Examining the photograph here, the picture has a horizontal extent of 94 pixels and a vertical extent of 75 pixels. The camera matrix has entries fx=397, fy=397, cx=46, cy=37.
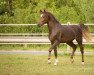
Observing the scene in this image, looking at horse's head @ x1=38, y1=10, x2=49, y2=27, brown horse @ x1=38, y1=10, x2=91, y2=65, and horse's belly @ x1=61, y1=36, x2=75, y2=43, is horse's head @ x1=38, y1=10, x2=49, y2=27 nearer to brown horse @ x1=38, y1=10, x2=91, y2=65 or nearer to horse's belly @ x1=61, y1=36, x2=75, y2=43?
brown horse @ x1=38, y1=10, x2=91, y2=65

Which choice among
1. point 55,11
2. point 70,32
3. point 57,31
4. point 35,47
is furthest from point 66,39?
point 55,11

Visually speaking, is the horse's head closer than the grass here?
Yes

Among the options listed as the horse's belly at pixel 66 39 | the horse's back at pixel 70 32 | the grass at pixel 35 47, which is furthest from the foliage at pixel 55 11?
the horse's belly at pixel 66 39

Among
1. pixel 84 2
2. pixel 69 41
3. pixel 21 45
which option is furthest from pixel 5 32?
pixel 69 41

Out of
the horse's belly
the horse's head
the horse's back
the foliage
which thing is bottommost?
the foliage

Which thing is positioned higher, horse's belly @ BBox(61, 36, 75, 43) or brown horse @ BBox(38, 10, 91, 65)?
brown horse @ BBox(38, 10, 91, 65)

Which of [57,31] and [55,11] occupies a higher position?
[57,31]

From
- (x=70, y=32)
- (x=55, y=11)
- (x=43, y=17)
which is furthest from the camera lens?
(x=55, y=11)

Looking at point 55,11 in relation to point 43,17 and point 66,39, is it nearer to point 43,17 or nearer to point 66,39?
point 66,39

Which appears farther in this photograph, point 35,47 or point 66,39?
point 35,47

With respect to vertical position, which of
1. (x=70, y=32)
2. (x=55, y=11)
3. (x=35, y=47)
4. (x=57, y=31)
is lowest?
(x=35, y=47)

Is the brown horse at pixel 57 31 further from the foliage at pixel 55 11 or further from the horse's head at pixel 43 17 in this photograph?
the foliage at pixel 55 11

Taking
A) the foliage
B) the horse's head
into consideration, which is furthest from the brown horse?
the foliage

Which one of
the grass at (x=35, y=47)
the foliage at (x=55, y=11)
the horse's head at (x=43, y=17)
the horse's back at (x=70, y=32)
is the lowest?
the grass at (x=35, y=47)
